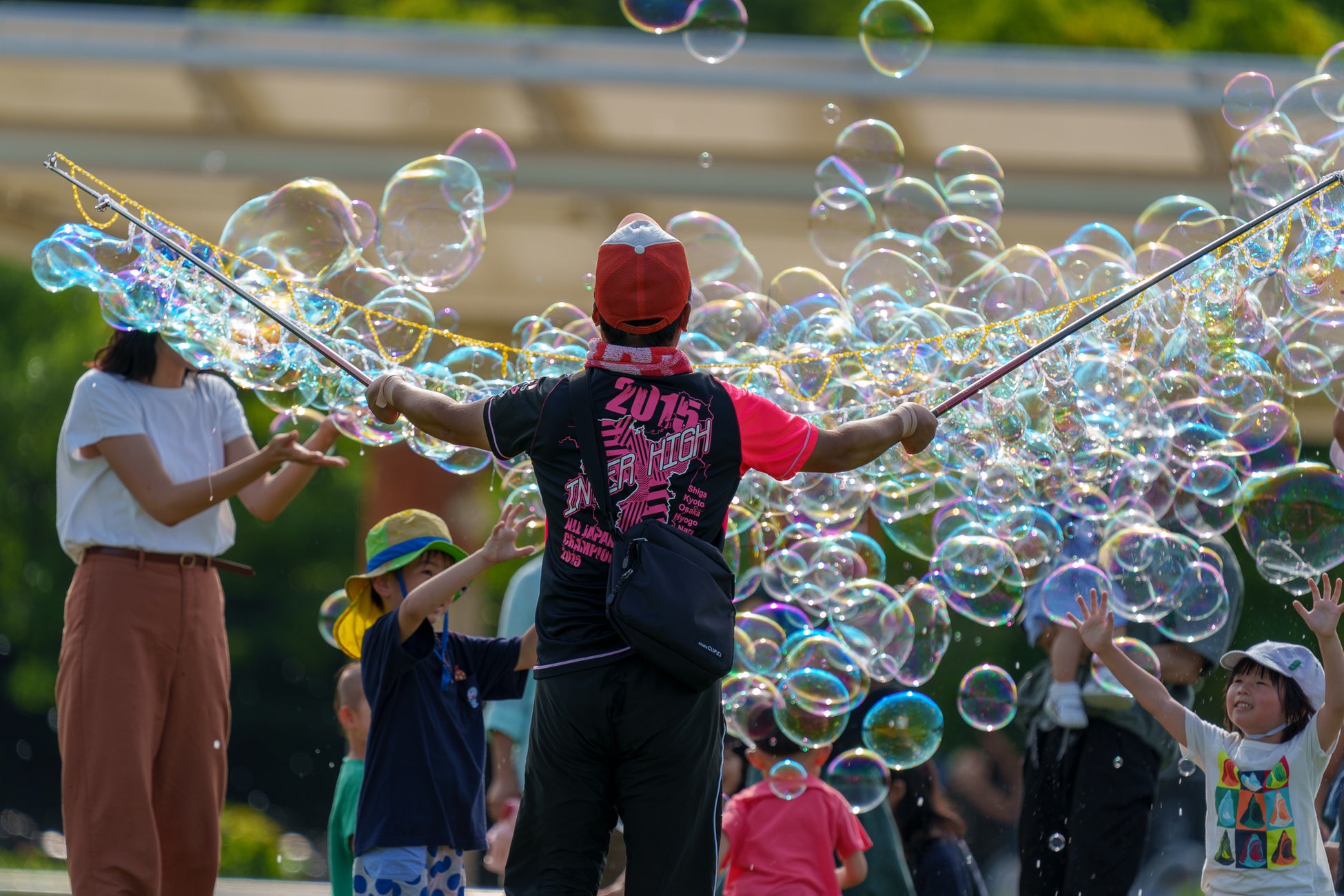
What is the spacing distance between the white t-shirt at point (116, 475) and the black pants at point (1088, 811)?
2.30m

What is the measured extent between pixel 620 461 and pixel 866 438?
A: 51 cm

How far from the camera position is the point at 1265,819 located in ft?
13.2

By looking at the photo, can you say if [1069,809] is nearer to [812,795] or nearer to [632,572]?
[812,795]

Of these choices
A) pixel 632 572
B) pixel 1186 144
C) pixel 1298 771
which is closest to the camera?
pixel 632 572

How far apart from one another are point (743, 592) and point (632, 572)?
200 centimetres

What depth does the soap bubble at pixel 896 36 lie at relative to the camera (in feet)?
18.4

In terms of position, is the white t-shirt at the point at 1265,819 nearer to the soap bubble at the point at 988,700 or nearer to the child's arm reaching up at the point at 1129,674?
the child's arm reaching up at the point at 1129,674

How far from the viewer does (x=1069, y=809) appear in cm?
466

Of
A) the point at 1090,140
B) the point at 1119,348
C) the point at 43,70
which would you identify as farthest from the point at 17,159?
the point at 1119,348

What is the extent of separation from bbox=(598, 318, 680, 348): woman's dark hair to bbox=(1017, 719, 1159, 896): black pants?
211 cm

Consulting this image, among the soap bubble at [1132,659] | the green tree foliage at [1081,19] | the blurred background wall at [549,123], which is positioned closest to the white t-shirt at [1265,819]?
the soap bubble at [1132,659]

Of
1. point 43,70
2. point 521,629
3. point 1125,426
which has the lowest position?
point 521,629

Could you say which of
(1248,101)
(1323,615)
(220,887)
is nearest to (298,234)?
(220,887)

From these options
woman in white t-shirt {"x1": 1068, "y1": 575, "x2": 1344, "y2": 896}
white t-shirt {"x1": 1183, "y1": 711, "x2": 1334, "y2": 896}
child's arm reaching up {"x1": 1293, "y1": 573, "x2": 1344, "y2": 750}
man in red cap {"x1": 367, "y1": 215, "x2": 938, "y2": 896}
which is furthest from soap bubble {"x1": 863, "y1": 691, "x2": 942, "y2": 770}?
man in red cap {"x1": 367, "y1": 215, "x2": 938, "y2": 896}
